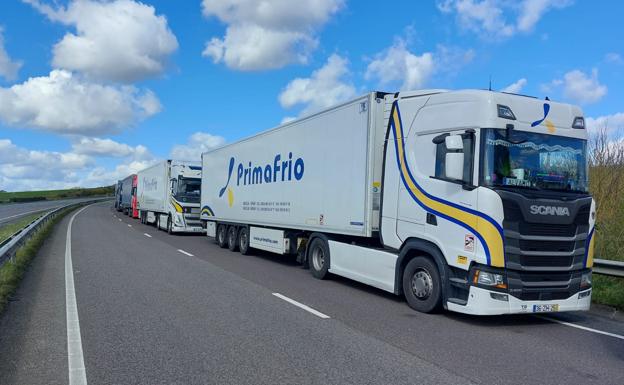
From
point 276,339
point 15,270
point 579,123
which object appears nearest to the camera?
point 276,339

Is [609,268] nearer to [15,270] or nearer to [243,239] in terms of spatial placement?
[243,239]

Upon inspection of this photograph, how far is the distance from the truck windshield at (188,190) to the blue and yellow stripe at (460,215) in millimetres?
17416

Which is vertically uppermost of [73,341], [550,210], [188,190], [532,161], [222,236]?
[532,161]

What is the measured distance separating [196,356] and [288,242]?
7.71 meters

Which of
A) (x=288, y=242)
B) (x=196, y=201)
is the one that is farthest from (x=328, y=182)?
(x=196, y=201)

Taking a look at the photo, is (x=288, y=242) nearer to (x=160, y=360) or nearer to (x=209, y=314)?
(x=209, y=314)

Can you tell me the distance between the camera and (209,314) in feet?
24.4

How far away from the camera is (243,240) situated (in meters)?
16.4

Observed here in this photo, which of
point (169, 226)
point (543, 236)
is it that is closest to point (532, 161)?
point (543, 236)

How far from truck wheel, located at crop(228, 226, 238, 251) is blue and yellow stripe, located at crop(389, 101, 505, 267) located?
9406 millimetres

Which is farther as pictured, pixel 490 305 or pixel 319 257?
pixel 319 257

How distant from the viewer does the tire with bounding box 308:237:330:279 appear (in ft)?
35.6

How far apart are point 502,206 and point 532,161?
96 centimetres

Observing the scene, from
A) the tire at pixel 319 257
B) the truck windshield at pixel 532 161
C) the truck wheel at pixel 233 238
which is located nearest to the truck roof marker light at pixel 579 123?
the truck windshield at pixel 532 161
